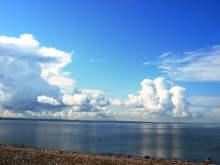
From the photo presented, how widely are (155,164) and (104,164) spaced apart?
34.2ft

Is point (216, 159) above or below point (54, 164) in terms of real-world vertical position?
below

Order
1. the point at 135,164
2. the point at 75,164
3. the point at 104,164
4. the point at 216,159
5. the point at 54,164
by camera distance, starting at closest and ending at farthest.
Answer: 1. the point at 54,164
2. the point at 75,164
3. the point at 104,164
4. the point at 135,164
5. the point at 216,159

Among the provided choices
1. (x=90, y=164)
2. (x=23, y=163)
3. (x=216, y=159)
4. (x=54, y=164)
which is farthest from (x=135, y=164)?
(x=216, y=159)

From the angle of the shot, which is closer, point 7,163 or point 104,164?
point 7,163

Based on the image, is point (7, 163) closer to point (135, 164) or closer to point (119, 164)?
point (119, 164)

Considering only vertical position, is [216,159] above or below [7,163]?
below

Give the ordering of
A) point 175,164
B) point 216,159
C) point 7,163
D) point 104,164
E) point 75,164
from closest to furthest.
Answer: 1. point 7,163
2. point 75,164
3. point 104,164
4. point 175,164
5. point 216,159

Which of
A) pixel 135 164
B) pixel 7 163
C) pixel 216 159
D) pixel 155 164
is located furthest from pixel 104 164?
pixel 216 159


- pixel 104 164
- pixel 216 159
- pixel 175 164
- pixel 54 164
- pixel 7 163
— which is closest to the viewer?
pixel 7 163

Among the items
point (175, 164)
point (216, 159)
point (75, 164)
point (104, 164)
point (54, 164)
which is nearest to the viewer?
point (54, 164)

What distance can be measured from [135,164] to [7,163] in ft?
67.7

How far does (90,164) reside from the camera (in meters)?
43.0

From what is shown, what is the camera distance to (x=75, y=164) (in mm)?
41344

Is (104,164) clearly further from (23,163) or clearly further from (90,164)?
(23,163)
